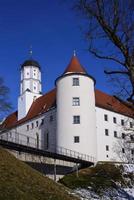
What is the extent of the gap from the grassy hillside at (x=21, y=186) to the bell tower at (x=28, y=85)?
34504 millimetres

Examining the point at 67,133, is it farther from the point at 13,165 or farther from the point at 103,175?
the point at 13,165

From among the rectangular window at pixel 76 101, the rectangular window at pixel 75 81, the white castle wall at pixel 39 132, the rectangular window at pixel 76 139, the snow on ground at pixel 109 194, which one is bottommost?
the snow on ground at pixel 109 194

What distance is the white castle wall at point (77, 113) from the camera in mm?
42406

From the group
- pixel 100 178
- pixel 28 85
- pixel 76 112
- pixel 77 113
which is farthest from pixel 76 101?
pixel 28 85

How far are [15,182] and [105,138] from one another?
29.4m

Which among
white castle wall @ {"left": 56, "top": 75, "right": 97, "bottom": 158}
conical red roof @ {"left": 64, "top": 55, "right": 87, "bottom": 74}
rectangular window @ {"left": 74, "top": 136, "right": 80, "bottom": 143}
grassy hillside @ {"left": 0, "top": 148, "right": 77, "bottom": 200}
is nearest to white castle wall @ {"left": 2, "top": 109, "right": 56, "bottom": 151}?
white castle wall @ {"left": 56, "top": 75, "right": 97, "bottom": 158}

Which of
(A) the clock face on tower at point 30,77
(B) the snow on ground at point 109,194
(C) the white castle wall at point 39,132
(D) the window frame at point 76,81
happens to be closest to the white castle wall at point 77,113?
(D) the window frame at point 76,81

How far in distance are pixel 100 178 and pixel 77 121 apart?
30.8 ft

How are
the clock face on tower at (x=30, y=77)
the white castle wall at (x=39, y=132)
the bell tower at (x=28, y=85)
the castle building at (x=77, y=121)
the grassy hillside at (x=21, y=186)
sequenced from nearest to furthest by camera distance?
the grassy hillside at (x=21, y=186)
the castle building at (x=77, y=121)
the white castle wall at (x=39, y=132)
the bell tower at (x=28, y=85)
the clock face on tower at (x=30, y=77)

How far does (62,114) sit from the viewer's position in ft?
144

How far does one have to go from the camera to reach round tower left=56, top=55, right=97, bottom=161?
42.4 meters

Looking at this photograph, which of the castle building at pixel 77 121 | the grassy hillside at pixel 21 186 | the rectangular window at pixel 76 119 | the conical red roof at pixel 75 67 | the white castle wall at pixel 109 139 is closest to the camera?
the grassy hillside at pixel 21 186

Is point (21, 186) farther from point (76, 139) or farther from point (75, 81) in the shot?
point (75, 81)

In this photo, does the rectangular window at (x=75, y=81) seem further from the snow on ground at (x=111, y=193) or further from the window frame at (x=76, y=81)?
the snow on ground at (x=111, y=193)
